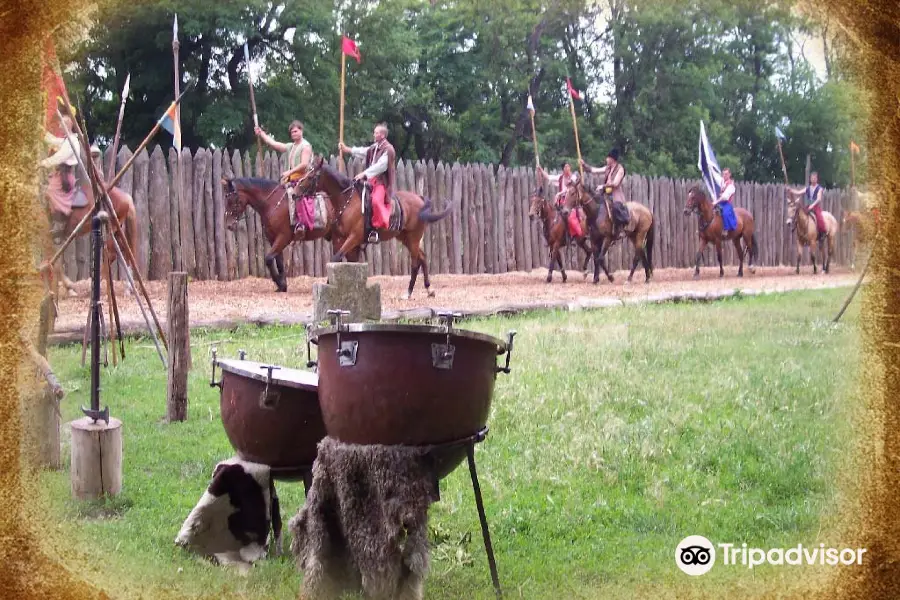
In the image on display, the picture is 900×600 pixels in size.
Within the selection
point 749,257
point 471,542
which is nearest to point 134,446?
point 471,542

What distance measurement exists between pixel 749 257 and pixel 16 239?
15.5 metres

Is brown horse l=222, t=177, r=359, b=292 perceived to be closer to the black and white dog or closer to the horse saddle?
the horse saddle

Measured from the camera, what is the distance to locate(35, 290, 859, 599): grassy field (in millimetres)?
3002

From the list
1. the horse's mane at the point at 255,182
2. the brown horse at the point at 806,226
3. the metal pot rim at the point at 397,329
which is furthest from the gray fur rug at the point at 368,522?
the brown horse at the point at 806,226

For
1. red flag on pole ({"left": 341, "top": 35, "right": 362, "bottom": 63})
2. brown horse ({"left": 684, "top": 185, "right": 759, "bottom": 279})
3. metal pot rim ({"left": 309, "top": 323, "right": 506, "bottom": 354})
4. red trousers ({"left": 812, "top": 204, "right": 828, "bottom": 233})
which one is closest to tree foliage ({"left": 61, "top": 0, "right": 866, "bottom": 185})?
red flag on pole ({"left": 341, "top": 35, "right": 362, "bottom": 63})

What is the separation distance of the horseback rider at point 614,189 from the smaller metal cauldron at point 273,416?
8672 millimetres

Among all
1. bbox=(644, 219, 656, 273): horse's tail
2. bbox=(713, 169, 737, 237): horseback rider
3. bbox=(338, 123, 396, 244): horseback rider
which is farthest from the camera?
bbox=(644, 219, 656, 273): horse's tail

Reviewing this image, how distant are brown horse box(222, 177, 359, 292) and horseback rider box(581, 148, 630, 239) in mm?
3733

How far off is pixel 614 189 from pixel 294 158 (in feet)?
16.7

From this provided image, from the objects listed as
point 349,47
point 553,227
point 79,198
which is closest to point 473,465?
point 349,47

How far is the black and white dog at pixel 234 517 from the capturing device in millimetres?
3188

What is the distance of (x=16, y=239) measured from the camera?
2.67 meters

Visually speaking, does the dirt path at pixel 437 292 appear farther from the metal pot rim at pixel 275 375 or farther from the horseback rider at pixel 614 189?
the metal pot rim at pixel 275 375

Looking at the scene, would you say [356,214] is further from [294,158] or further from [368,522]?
[368,522]
